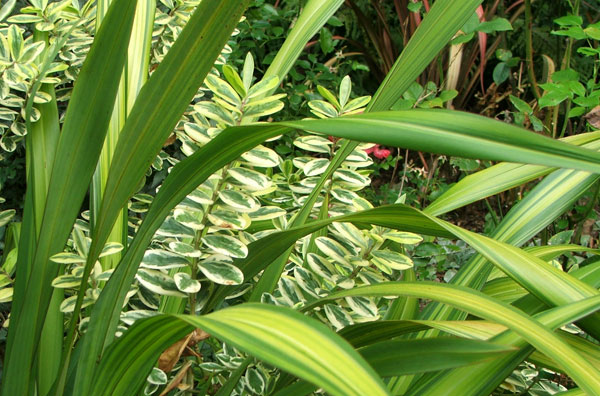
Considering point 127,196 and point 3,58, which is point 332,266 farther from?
point 3,58

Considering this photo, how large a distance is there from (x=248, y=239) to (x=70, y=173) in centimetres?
24

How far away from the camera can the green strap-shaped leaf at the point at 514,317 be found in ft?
1.87

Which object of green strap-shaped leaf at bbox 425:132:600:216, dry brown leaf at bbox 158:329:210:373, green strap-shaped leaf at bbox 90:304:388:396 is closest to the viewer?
green strap-shaped leaf at bbox 90:304:388:396

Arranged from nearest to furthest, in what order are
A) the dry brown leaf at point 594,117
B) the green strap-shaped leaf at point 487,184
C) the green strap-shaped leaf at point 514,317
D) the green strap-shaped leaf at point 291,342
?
the green strap-shaped leaf at point 291,342 < the green strap-shaped leaf at point 514,317 < the green strap-shaped leaf at point 487,184 < the dry brown leaf at point 594,117

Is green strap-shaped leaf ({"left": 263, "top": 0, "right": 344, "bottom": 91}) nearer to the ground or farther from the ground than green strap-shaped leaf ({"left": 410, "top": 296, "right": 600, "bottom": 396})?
farther from the ground

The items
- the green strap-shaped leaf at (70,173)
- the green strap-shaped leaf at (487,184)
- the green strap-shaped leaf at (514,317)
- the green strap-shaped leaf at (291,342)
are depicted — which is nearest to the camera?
the green strap-shaped leaf at (291,342)

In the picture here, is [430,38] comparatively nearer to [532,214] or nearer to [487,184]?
[487,184]

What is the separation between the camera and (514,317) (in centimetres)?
60

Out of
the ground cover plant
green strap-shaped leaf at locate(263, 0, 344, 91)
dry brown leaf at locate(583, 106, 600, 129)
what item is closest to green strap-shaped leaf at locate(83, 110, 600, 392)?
the ground cover plant

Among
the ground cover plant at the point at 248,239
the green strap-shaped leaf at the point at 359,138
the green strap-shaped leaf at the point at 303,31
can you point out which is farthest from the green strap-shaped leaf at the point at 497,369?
the green strap-shaped leaf at the point at 303,31

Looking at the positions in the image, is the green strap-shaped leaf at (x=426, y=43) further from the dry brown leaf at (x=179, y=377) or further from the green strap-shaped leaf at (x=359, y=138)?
the dry brown leaf at (x=179, y=377)

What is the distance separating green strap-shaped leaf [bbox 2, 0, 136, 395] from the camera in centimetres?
71

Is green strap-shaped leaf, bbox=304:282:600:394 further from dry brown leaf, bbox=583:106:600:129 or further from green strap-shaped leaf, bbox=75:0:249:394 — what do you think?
dry brown leaf, bbox=583:106:600:129

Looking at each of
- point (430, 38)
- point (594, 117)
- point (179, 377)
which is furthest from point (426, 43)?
point (594, 117)
